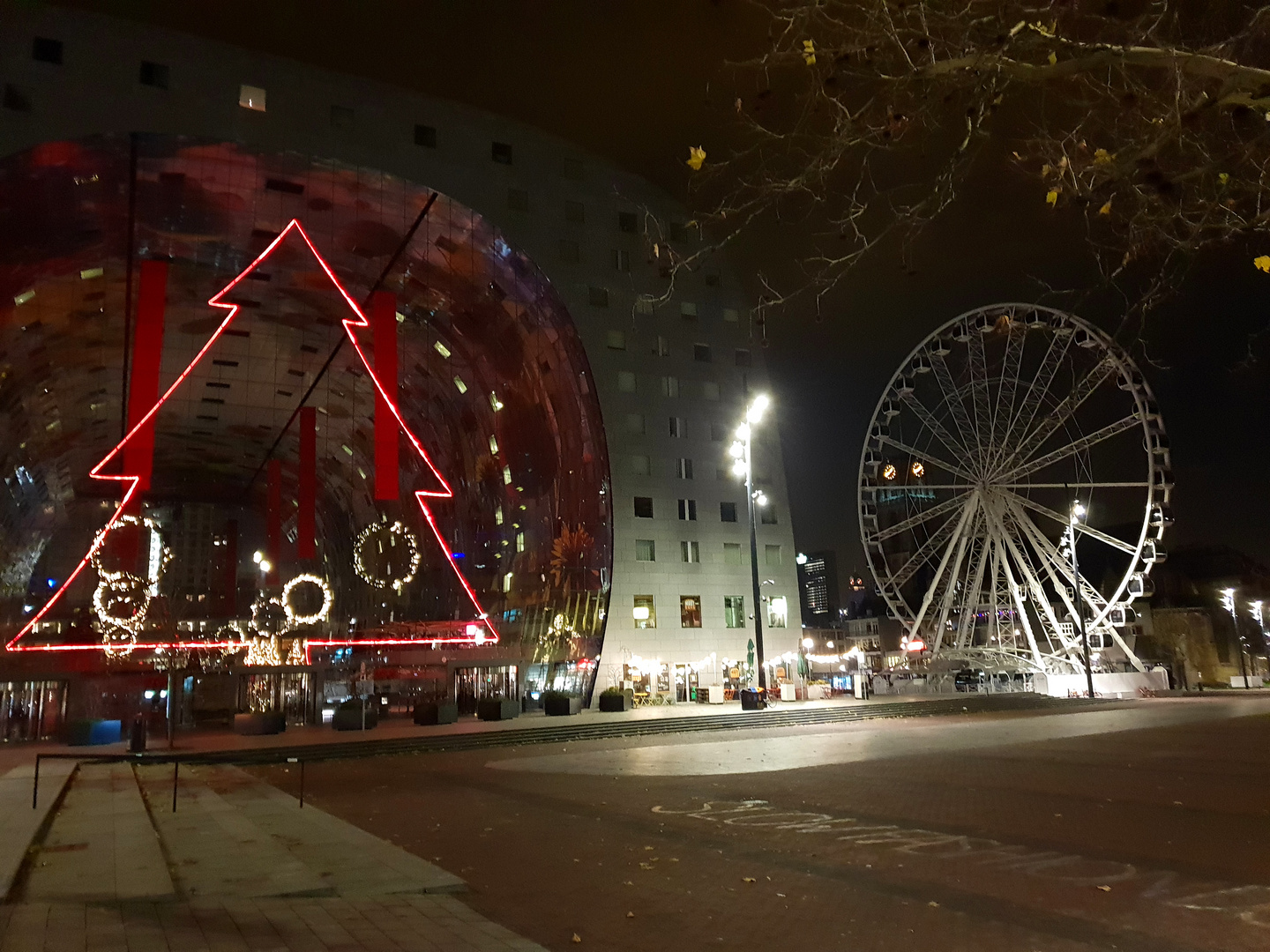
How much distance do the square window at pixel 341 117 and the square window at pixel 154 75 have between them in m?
5.64

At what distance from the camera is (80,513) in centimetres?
7544

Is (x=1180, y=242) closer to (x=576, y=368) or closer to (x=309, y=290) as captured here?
(x=576, y=368)

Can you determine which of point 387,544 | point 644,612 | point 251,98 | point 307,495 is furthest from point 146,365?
point 387,544

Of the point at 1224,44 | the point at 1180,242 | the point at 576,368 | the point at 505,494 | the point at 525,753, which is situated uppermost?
the point at 576,368

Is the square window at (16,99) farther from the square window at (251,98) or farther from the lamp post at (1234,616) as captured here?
the lamp post at (1234,616)

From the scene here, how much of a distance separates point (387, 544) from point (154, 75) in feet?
125

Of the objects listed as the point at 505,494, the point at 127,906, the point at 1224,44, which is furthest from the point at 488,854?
the point at 505,494

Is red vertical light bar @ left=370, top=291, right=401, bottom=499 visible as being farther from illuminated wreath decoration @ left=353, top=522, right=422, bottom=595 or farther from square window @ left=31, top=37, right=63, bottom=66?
illuminated wreath decoration @ left=353, top=522, right=422, bottom=595

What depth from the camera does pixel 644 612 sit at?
1667 inches

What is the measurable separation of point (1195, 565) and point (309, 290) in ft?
301

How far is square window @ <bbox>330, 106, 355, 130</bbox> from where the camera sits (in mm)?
34375

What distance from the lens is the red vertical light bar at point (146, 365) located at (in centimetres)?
2789

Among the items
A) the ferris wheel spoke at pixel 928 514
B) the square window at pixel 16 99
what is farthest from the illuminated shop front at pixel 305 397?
the ferris wheel spoke at pixel 928 514

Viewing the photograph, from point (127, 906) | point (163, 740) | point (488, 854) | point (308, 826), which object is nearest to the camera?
point (127, 906)
